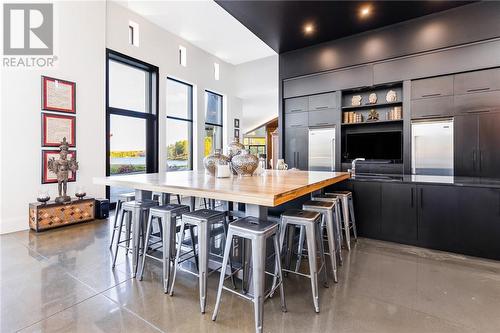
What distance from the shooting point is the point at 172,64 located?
6.32 m

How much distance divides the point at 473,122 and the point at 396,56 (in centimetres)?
150

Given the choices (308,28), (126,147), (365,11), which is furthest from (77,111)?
(365,11)

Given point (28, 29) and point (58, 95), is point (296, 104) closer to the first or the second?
point (58, 95)

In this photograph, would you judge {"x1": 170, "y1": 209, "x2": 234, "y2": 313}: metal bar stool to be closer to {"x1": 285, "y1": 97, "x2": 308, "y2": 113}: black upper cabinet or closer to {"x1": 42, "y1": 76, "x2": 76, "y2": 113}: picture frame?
{"x1": 42, "y1": 76, "x2": 76, "y2": 113}: picture frame

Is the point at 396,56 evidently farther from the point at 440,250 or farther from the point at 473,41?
the point at 440,250

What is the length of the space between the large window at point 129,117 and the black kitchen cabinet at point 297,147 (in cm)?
307

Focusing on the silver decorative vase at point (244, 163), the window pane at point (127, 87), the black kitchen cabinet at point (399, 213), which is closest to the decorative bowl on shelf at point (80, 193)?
the window pane at point (127, 87)

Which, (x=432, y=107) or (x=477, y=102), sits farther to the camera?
(x=432, y=107)

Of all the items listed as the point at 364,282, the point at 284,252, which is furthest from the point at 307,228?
the point at 364,282

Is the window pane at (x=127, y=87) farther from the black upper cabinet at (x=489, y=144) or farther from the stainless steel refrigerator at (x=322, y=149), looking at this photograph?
the black upper cabinet at (x=489, y=144)

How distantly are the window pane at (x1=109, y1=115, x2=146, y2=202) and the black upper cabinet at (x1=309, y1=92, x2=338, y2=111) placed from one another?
12.4 feet

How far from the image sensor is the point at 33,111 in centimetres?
394

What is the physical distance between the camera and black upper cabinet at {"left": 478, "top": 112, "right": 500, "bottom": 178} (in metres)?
3.48

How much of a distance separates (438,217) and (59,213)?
5142 millimetres
